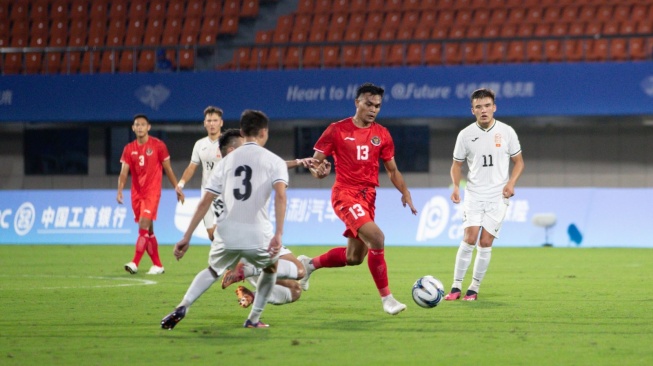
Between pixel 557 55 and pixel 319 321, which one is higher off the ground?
pixel 557 55

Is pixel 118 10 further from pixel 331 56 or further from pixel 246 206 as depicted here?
pixel 246 206

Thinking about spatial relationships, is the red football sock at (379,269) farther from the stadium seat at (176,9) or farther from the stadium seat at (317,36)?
the stadium seat at (176,9)

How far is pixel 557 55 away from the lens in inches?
1017

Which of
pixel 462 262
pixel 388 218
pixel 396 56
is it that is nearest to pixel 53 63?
pixel 396 56

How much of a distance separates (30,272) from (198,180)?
1416 centimetres

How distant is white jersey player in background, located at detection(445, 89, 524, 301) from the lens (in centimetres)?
1164

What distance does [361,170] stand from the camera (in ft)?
34.4

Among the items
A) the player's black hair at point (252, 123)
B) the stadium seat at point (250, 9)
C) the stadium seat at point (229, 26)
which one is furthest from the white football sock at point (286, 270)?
the stadium seat at point (250, 9)

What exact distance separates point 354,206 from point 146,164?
7.04m

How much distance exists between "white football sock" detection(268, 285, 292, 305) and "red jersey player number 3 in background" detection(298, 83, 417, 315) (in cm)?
94

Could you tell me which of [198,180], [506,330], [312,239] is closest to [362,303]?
[506,330]

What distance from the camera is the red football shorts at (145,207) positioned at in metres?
16.3

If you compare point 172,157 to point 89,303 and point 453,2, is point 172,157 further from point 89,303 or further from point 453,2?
point 89,303

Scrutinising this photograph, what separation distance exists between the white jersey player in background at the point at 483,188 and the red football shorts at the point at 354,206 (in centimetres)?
149
